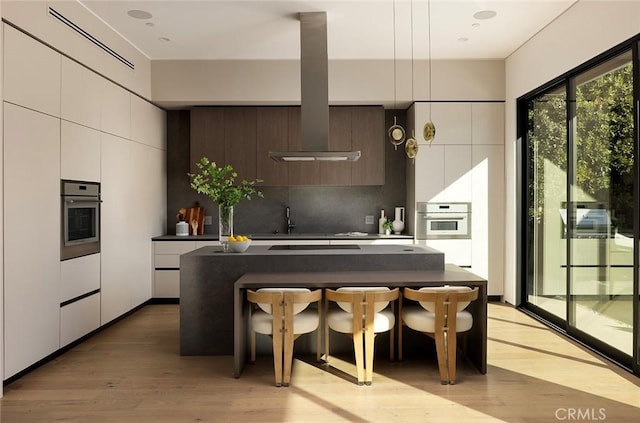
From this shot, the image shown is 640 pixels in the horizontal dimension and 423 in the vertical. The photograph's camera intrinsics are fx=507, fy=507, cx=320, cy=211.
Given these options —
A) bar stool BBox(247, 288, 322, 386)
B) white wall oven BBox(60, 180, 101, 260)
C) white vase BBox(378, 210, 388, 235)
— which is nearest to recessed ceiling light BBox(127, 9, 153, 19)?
white wall oven BBox(60, 180, 101, 260)

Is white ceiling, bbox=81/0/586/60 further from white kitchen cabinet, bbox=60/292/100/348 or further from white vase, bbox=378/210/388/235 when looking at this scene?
white kitchen cabinet, bbox=60/292/100/348

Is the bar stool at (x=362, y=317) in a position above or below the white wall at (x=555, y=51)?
below

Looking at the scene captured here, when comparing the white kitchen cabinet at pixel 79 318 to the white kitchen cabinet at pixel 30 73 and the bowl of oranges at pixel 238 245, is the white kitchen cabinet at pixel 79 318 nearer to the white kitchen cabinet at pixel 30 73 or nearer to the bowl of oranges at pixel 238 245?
the bowl of oranges at pixel 238 245

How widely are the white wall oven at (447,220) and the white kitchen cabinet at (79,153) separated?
374 centimetres

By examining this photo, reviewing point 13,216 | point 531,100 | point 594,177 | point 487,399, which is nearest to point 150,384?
point 13,216

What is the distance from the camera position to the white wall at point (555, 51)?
383cm

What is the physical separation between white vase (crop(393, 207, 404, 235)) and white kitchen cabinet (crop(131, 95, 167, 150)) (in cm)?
324

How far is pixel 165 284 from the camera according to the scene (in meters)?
6.38

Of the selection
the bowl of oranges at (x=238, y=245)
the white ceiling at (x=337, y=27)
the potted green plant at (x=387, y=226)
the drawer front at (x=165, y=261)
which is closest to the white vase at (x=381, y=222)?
the potted green plant at (x=387, y=226)

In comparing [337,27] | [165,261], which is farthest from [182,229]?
[337,27]

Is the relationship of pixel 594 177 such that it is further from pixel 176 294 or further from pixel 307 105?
pixel 176 294

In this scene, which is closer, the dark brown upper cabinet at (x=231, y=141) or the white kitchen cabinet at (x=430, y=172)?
the white kitchen cabinet at (x=430, y=172)

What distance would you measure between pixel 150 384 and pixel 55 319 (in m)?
1.13

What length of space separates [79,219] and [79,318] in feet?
2.89
